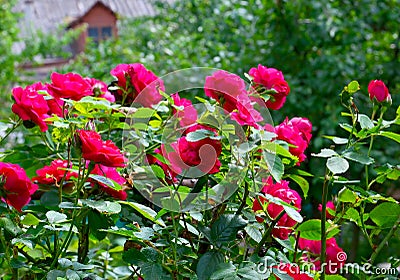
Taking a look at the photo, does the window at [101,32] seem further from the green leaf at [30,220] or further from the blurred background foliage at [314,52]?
the green leaf at [30,220]

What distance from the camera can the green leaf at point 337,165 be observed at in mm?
600

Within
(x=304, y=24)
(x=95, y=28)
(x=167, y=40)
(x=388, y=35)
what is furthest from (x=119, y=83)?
(x=95, y=28)

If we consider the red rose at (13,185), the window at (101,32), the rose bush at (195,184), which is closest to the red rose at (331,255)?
the rose bush at (195,184)

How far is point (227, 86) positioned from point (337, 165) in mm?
140

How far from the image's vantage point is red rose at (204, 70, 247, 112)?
0.66 metres

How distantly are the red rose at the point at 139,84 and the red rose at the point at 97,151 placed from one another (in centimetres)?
14

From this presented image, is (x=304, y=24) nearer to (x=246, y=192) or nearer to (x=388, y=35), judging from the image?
(x=388, y=35)

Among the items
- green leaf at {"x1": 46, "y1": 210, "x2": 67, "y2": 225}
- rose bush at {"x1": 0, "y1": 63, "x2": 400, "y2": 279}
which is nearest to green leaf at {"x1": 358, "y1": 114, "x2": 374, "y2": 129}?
rose bush at {"x1": 0, "y1": 63, "x2": 400, "y2": 279}

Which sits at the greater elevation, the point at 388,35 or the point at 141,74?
the point at 141,74

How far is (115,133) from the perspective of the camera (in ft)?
2.92

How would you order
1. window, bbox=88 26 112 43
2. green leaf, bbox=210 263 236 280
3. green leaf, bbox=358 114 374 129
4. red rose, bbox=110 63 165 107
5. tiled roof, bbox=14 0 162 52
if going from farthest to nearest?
1. window, bbox=88 26 112 43
2. tiled roof, bbox=14 0 162 52
3. red rose, bbox=110 63 165 107
4. green leaf, bbox=358 114 374 129
5. green leaf, bbox=210 263 236 280

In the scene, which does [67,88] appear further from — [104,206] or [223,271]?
[223,271]

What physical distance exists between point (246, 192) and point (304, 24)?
1802 millimetres

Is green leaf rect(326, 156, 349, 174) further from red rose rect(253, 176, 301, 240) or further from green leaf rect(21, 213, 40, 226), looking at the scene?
green leaf rect(21, 213, 40, 226)
